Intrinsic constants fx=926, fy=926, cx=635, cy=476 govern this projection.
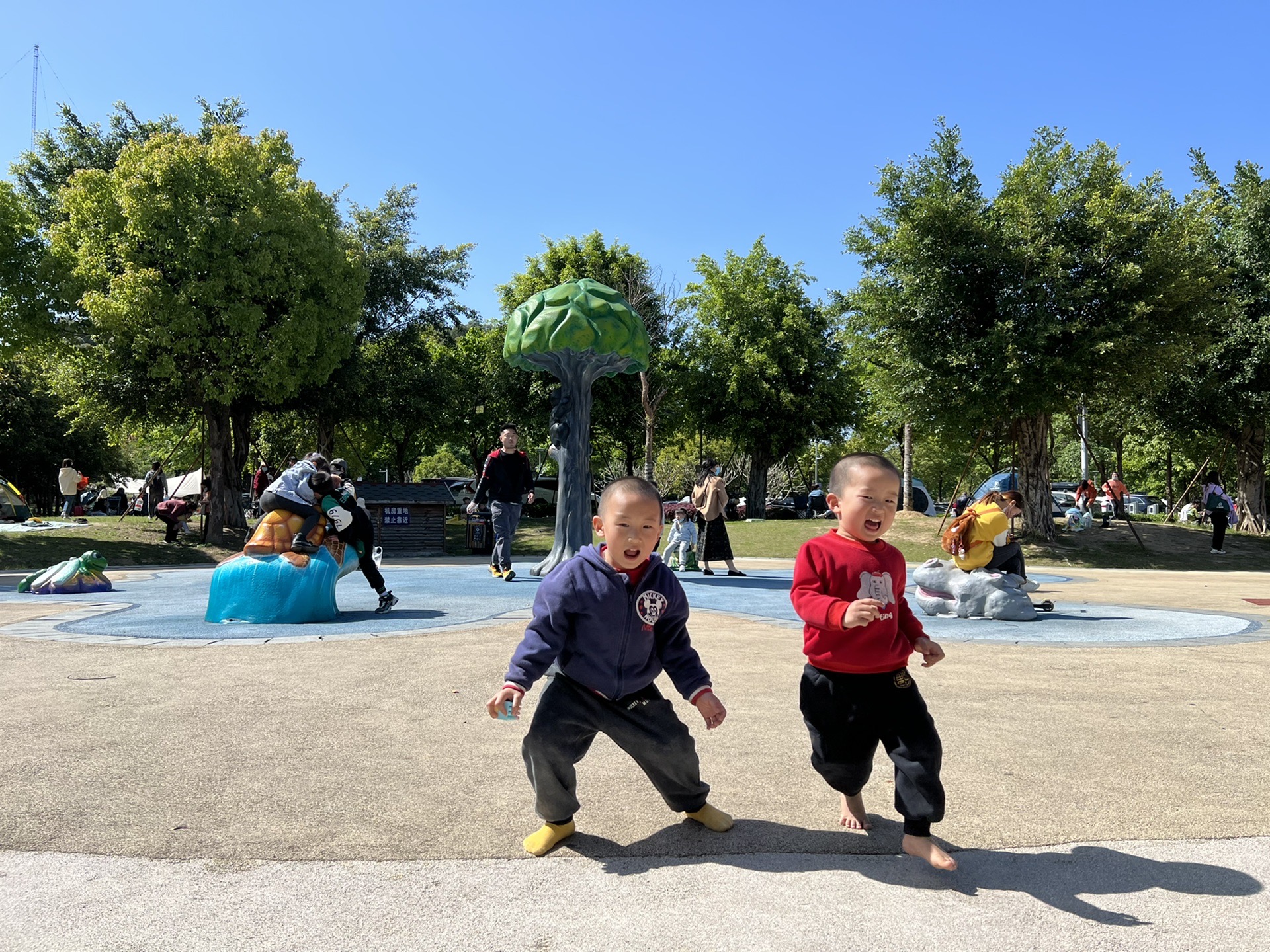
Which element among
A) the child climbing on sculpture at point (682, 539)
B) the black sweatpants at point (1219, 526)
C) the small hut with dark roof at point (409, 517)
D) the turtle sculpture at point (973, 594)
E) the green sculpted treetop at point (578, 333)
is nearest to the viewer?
the turtle sculpture at point (973, 594)

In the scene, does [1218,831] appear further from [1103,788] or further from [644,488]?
[644,488]

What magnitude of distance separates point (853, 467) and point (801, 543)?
16951 millimetres

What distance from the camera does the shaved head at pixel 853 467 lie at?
328cm

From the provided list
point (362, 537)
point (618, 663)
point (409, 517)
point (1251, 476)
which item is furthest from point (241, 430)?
point (1251, 476)

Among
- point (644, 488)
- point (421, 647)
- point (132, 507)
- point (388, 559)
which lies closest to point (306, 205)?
point (388, 559)

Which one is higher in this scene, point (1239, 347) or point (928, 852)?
point (1239, 347)

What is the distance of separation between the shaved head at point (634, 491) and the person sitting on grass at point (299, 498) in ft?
19.3

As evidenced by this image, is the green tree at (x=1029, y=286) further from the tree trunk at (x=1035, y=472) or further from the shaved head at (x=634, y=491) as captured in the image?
the shaved head at (x=634, y=491)

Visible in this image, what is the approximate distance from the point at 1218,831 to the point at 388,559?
2045 centimetres

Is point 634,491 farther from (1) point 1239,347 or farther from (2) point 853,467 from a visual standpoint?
(1) point 1239,347

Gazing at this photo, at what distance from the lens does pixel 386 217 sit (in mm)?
35031

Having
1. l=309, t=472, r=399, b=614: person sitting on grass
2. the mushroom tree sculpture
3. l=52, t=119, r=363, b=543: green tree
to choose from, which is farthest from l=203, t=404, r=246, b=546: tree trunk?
l=309, t=472, r=399, b=614: person sitting on grass

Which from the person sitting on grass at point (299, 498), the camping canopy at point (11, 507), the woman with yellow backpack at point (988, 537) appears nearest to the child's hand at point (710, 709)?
the person sitting on grass at point (299, 498)

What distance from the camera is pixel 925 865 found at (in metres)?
2.91
